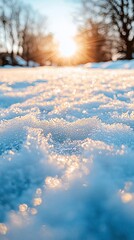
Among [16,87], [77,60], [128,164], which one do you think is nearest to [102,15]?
[77,60]

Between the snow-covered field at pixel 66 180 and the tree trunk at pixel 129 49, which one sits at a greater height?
the tree trunk at pixel 129 49

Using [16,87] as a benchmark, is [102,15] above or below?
above

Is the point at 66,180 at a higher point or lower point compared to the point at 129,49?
lower

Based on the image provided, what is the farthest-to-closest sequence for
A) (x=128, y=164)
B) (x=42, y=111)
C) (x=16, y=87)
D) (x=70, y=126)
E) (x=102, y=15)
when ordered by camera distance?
1. (x=102, y=15)
2. (x=16, y=87)
3. (x=42, y=111)
4. (x=70, y=126)
5. (x=128, y=164)

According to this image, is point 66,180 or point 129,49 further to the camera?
point 129,49

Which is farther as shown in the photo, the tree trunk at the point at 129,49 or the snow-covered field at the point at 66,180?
the tree trunk at the point at 129,49

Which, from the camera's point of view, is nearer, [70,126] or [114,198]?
[114,198]

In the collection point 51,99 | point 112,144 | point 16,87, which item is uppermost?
point 16,87

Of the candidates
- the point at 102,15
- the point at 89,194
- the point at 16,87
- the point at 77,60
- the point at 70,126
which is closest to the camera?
the point at 89,194

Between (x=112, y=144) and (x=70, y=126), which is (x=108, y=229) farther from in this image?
(x=70, y=126)

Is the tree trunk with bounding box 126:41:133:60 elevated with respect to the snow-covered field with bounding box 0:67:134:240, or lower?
elevated

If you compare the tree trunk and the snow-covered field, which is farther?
the tree trunk
